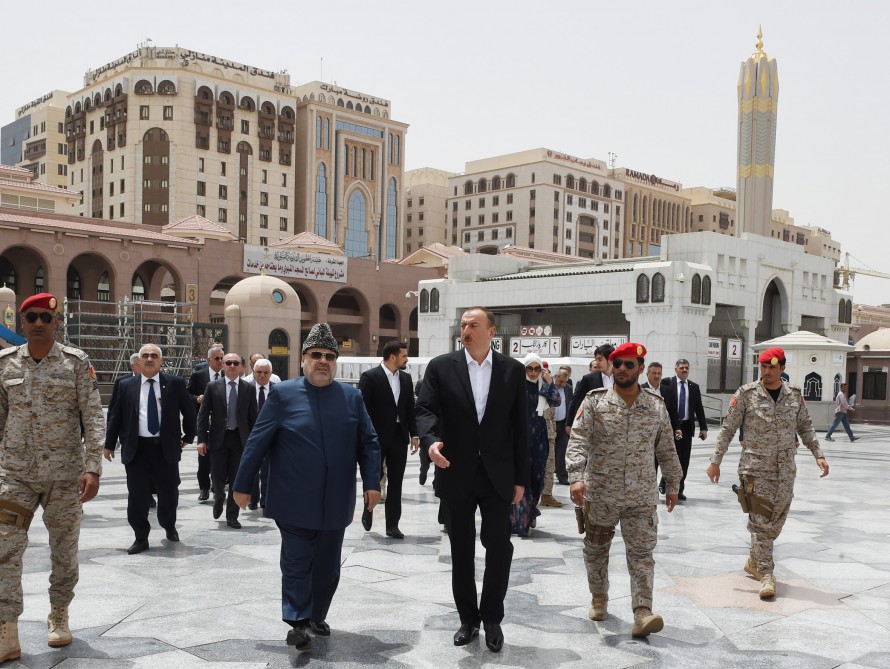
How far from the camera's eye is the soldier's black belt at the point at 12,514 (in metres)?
4.40

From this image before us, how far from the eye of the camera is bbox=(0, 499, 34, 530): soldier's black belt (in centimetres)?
440

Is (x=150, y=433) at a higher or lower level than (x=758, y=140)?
lower

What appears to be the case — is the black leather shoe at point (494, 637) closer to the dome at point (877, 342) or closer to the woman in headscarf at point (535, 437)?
the woman in headscarf at point (535, 437)

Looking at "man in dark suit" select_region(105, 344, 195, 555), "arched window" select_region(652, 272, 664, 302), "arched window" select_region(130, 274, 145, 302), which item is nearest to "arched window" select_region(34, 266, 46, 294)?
"arched window" select_region(130, 274, 145, 302)

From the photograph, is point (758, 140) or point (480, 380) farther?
point (758, 140)

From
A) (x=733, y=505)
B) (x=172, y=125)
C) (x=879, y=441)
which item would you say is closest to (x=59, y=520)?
(x=733, y=505)

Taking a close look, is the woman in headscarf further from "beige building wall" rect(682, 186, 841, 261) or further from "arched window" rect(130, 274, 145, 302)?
"beige building wall" rect(682, 186, 841, 261)

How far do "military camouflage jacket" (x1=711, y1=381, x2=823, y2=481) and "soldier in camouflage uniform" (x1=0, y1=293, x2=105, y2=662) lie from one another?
415cm

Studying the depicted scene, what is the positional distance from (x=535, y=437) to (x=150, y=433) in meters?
3.49

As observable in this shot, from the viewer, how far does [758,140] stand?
44812mm

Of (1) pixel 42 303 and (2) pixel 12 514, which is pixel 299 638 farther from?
(1) pixel 42 303

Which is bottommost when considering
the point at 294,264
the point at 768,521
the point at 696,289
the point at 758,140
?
the point at 768,521

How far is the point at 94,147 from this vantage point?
269 feet

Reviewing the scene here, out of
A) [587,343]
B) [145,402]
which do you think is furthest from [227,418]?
[587,343]
